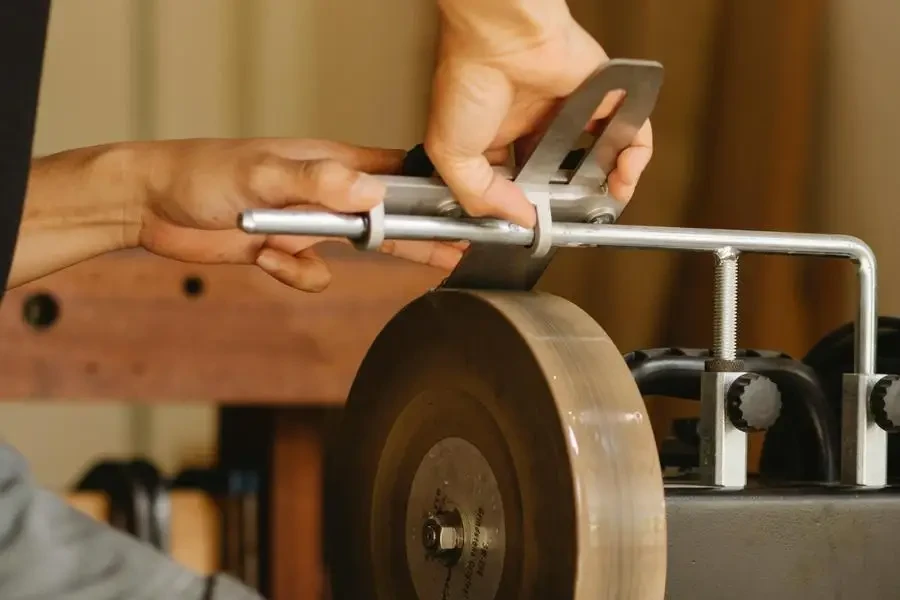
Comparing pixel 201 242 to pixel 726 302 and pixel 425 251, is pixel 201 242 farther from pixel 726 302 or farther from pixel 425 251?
pixel 726 302

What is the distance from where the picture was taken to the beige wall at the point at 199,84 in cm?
220

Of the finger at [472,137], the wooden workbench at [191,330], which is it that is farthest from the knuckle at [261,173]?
the wooden workbench at [191,330]

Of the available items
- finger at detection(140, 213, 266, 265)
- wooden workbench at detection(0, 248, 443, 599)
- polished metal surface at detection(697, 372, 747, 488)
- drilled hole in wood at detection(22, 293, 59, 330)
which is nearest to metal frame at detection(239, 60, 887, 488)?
polished metal surface at detection(697, 372, 747, 488)

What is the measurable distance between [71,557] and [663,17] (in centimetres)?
154

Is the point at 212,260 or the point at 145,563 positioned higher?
the point at 212,260

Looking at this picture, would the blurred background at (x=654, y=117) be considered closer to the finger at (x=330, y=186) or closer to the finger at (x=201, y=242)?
the finger at (x=201, y=242)

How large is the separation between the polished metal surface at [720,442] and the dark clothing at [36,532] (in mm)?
316

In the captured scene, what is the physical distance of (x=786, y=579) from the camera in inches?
28.3

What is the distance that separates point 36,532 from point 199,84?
5.74 feet

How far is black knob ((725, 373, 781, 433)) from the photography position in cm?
75

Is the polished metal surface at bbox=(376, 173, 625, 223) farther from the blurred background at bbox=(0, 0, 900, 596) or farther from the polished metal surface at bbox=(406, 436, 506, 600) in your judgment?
the blurred background at bbox=(0, 0, 900, 596)

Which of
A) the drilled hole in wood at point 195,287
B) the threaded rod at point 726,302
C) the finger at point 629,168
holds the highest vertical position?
the finger at point 629,168

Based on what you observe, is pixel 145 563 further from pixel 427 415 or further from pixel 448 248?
pixel 448 248

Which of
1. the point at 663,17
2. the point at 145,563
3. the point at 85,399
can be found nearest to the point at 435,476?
the point at 145,563
